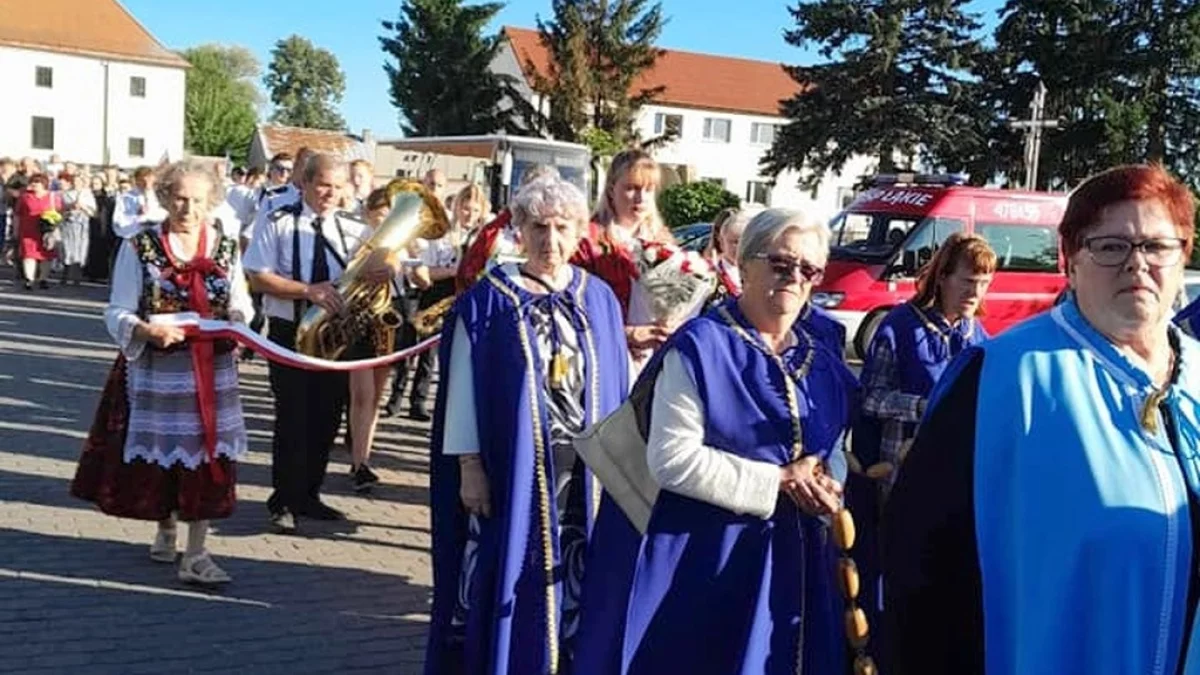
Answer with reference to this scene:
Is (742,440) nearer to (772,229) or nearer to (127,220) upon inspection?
(772,229)

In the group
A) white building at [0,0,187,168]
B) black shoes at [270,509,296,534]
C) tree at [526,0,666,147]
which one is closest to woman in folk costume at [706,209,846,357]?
black shoes at [270,509,296,534]

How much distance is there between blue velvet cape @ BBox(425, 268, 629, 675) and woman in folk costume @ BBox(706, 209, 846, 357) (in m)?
0.63

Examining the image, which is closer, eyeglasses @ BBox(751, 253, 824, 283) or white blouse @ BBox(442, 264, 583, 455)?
eyeglasses @ BBox(751, 253, 824, 283)

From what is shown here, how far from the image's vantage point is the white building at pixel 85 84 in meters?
65.8

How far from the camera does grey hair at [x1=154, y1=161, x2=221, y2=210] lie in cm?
501

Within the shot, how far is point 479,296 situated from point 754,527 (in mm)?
1320

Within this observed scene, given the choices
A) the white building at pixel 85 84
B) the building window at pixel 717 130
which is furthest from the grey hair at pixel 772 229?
the white building at pixel 85 84

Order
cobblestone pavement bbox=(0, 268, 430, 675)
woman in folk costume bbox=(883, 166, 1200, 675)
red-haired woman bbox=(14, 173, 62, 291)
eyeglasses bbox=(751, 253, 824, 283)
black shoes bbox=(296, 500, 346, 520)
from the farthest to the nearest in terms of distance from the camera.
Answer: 1. red-haired woman bbox=(14, 173, 62, 291)
2. black shoes bbox=(296, 500, 346, 520)
3. cobblestone pavement bbox=(0, 268, 430, 675)
4. eyeglasses bbox=(751, 253, 824, 283)
5. woman in folk costume bbox=(883, 166, 1200, 675)

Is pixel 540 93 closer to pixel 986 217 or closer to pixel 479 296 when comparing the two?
pixel 986 217

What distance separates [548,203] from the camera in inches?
154

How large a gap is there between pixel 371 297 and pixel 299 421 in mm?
745

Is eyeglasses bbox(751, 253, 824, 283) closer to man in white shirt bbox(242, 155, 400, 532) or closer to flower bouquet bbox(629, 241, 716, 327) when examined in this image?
flower bouquet bbox(629, 241, 716, 327)

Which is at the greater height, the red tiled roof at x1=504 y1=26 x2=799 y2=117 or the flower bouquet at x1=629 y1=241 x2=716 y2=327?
the red tiled roof at x1=504 y1=26 x2=799 y2=117

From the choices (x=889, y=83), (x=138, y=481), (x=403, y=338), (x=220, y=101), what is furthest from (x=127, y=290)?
(x=220, y=101)
